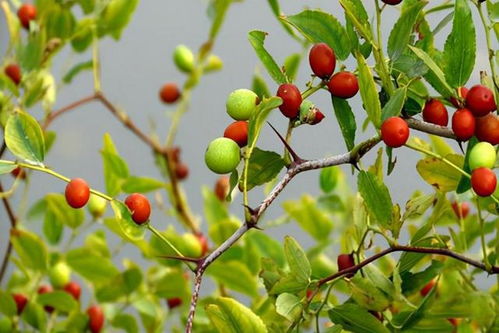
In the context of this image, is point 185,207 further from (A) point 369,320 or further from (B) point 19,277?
(A) point 369,320

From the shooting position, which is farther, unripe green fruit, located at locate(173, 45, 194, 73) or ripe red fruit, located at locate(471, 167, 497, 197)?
unripe green fruit, located at locate(173, 45, 194, 73)

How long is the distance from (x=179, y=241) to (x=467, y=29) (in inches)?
19.7

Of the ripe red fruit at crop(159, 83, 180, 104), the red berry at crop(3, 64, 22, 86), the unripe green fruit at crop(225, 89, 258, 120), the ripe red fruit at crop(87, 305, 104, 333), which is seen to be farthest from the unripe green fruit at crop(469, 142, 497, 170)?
the ripe red fruit at crop(159, 83, 180, 104)

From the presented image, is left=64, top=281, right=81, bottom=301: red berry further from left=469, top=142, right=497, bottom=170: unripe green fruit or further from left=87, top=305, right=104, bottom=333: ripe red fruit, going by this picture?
left=469, top=142, right=497, bottom=170: unripe green fruit

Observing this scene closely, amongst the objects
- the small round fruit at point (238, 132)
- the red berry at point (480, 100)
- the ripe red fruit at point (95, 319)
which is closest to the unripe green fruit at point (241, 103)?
the small round fruit at point (238, 132)

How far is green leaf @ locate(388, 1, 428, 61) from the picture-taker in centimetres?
46

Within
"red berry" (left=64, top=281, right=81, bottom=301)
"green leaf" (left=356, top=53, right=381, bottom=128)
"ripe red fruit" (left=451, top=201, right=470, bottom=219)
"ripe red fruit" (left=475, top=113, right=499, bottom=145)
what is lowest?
"red berry" (left=64, top=281, right=81, bottom=301)

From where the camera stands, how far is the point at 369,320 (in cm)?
52

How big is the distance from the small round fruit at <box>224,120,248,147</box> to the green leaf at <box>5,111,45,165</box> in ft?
0.36

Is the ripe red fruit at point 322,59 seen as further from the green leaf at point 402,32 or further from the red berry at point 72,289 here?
the red berry at point 72,289

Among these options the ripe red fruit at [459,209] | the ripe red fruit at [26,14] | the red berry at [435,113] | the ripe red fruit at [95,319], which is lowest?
the ripe red fruit at [95,319]

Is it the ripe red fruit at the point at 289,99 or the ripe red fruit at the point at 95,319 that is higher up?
A: the ripe red fruit at the point at 289,99

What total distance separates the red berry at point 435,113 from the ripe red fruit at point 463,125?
2 centimetres

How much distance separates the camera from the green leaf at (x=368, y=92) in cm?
45
